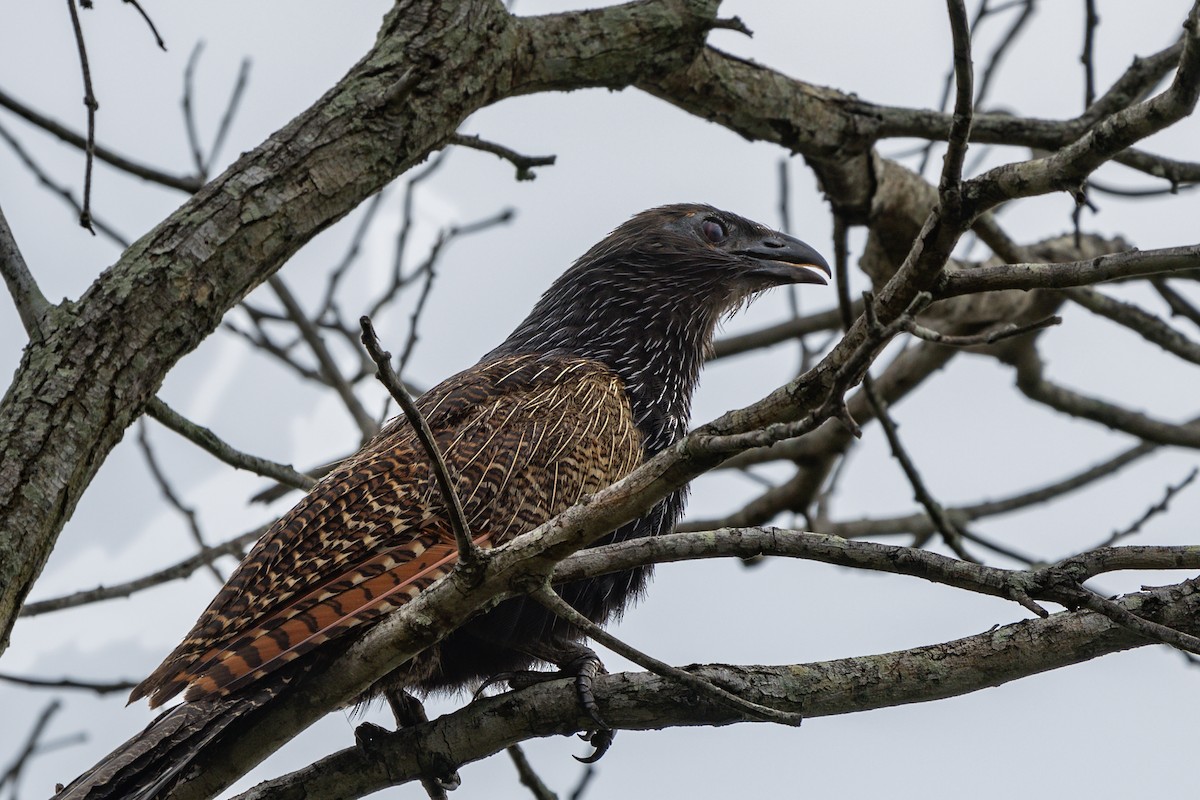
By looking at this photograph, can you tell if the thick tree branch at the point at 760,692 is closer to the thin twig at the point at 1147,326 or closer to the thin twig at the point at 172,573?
the thin twig at the point at 172,573

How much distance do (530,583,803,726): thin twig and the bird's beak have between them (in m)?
3.08

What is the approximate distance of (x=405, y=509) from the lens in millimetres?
4285

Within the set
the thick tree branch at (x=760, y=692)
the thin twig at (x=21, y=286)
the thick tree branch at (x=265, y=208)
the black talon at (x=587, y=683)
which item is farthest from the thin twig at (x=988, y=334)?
the thin twig at (x=21, y=286)

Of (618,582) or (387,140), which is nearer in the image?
(387,140)

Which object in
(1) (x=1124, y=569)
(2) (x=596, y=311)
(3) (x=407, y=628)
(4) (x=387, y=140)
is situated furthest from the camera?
(2) (x=596, y=311)

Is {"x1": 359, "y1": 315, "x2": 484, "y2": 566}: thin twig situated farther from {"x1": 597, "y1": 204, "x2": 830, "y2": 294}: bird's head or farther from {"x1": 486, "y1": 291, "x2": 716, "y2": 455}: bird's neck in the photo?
{"x1": 597, "y1": 204, "x2": 830, "y2": 294}: bird's head

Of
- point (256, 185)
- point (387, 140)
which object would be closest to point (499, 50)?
point (387, 140)

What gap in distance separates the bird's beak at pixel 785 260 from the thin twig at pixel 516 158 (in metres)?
1.24

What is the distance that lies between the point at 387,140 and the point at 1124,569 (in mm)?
2620

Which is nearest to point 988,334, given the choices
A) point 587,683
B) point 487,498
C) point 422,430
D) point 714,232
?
point 422,430

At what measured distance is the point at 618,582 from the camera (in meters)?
4.84

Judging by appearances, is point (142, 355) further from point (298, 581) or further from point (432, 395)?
point (432, 395)

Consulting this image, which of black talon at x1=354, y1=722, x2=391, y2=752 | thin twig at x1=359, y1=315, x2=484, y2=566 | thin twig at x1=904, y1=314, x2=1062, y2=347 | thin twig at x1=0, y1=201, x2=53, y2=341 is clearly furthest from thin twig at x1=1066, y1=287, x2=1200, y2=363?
thin twig at x1=0, y1=201, x2=53, y2=341

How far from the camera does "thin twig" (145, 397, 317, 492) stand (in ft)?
14.3
